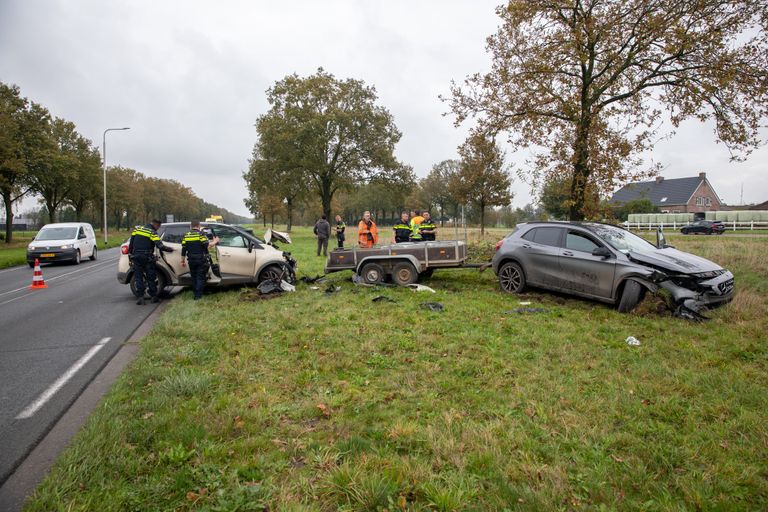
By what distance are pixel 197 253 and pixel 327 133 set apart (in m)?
26.2

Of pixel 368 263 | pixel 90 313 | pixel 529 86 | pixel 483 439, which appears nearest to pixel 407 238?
pixel 368 263

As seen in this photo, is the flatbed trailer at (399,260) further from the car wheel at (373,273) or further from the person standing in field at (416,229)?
the person standing in field at (416,229)

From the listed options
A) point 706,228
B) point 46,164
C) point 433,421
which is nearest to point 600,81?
point 433,421

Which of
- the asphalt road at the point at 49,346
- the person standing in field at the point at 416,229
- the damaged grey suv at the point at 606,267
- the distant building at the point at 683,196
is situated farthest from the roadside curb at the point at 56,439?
the distant building at the point at 683,196

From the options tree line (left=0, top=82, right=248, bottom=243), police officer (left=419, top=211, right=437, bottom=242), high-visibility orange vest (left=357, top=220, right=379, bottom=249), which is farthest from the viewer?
tree line (left=0, top=82, right=248, bottom=243)

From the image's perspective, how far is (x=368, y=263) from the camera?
1062cm

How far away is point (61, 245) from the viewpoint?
18297 mm

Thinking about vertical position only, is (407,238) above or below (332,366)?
above

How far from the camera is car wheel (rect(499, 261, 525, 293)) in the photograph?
371 inches

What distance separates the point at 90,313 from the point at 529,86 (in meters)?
13.2

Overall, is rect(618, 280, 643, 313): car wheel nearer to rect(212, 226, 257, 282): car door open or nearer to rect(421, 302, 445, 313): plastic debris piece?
rect(421, 302, 445, 313): plastic debris piece

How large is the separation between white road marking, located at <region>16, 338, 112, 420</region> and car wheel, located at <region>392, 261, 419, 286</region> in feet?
19.8

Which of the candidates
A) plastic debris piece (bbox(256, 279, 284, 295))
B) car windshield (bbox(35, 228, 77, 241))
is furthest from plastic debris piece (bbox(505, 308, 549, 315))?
car windshield (bbox(35, 228, 77, 241))

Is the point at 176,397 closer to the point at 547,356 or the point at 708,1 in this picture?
the point at 547,356
